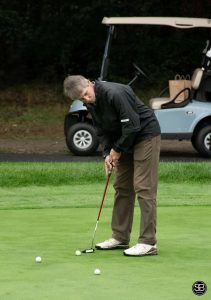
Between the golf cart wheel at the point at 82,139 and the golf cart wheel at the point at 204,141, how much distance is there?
169cm

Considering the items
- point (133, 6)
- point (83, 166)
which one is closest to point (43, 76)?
point (133, 6)

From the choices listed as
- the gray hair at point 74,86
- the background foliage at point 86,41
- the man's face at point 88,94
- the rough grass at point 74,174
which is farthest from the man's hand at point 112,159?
the background foliage at point 86,41

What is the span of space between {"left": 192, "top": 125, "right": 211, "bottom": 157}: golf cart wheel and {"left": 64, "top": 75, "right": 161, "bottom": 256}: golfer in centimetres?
901

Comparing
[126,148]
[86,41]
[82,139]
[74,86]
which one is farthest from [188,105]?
[86,41]

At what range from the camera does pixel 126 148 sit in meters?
8.45

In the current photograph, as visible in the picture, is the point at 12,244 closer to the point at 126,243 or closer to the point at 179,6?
the point at 126,243

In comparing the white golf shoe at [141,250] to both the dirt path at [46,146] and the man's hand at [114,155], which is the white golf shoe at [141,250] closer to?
the man's hand at [114,155]

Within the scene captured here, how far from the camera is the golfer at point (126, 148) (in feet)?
27.2

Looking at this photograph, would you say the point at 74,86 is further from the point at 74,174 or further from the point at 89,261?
the point at 74,174

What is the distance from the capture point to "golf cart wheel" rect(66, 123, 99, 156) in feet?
60.3

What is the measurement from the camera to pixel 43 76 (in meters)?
27.0

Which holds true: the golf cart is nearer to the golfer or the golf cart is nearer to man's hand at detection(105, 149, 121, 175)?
the golfer

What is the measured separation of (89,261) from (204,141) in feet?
32.7

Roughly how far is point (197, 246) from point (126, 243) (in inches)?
22.6
